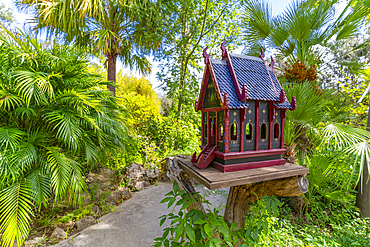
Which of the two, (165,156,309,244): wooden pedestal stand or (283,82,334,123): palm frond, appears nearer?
(165,156,309,244): wooden pedestal stand

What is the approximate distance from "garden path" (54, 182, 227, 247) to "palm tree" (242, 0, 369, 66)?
3.26 meters

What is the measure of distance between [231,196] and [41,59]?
3.60 m

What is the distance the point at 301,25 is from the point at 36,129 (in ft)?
16.3

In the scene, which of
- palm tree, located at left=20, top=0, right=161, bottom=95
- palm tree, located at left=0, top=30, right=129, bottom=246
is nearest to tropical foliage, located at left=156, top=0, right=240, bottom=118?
palm tree, located at left=20, top=0, right=161, bottom=95

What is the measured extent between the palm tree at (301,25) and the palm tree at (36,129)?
11.4 feet

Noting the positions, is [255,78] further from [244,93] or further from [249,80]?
[244,93]

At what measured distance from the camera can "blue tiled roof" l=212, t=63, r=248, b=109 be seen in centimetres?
133

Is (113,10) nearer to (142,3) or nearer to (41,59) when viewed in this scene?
(142,3)

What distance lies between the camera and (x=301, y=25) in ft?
9.66

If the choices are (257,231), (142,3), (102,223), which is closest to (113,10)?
(142,3)

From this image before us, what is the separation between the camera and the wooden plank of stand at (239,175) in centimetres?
115

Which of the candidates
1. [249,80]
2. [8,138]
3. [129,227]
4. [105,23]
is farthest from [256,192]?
[105,23]

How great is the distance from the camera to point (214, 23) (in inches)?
211

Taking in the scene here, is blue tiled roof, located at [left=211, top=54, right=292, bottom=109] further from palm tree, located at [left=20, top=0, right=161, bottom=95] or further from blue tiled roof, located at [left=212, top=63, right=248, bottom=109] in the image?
palm tree, located at [left=20, top=0, right=161, bottom=95]
